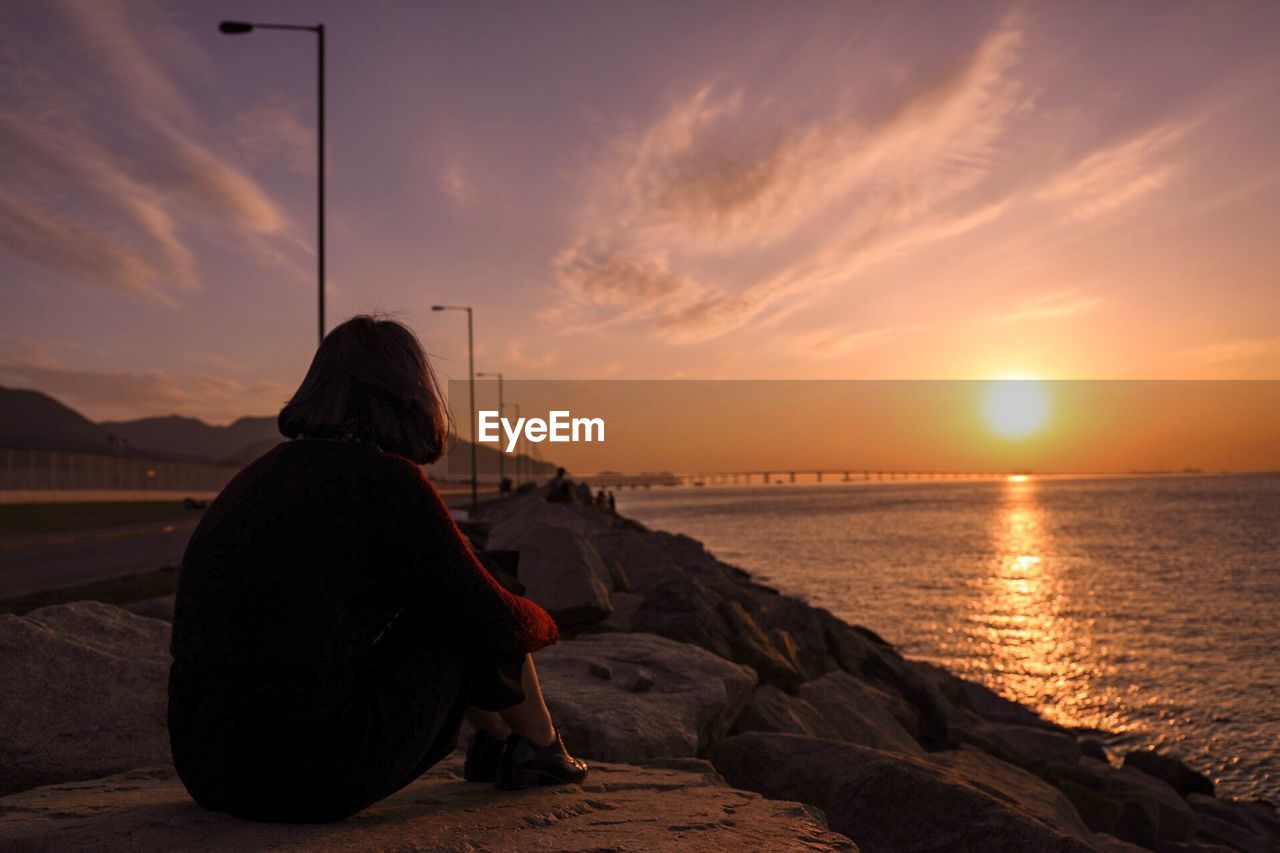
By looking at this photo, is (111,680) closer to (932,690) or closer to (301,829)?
(301,829)

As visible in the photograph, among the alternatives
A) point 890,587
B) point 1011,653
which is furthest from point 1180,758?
point 890,587

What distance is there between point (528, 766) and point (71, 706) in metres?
2.63

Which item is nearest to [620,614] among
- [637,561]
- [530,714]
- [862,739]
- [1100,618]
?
[862,739]

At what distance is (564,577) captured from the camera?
841 cm

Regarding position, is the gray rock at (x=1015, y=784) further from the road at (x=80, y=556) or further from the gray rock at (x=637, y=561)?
the road at (x=80, y=556)

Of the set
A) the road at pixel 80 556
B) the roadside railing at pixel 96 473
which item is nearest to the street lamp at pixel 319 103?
the road at pixel 80 556

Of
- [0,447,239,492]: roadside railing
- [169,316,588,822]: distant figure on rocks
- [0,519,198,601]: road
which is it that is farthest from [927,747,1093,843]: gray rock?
[0,447,239,492]: roadside railing

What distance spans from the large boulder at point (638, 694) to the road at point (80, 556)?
31.0ft

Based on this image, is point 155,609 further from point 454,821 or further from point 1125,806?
point 1125,806

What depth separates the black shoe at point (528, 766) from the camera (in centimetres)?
340

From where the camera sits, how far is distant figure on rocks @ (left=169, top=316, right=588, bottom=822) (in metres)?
2.53

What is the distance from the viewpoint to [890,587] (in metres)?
30.0

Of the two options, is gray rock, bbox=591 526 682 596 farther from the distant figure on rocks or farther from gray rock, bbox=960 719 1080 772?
the distant figure on rocks

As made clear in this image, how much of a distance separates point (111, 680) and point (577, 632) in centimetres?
421
